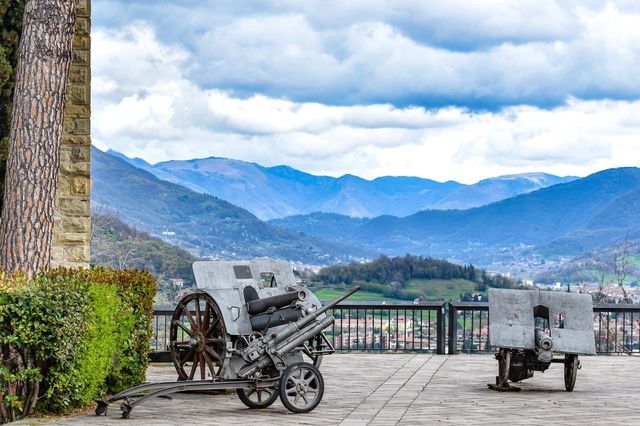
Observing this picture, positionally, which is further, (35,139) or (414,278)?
(414,278)

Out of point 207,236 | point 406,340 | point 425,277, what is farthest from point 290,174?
point 406,340

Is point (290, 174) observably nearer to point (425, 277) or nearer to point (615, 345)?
point (425, 277)

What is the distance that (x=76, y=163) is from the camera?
586 inches

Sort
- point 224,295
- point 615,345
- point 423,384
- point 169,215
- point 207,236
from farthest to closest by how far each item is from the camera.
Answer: point 169,215, point 207,236, point 615,345, point 423,384, point 224,295

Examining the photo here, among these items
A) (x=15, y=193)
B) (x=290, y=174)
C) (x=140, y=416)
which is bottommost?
(x=140, y=416)

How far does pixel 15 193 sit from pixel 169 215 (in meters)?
67.4

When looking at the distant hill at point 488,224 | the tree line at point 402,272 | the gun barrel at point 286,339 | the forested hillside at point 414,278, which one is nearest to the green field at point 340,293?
the forested hillside at point 414,278

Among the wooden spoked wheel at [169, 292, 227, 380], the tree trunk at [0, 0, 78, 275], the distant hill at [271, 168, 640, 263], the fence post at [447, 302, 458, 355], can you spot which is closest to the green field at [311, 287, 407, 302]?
the fence post at [447, 302, 458, 355]

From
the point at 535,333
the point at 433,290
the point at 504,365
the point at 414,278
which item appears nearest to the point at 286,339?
the point at 504,365

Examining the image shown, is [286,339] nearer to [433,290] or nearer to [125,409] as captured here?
[125,409]

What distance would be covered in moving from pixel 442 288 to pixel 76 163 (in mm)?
23079

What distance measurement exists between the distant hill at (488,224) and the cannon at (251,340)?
93.6 metres

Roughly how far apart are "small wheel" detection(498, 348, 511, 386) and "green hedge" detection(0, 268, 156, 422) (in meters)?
4.75

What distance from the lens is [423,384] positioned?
14.1 meters
